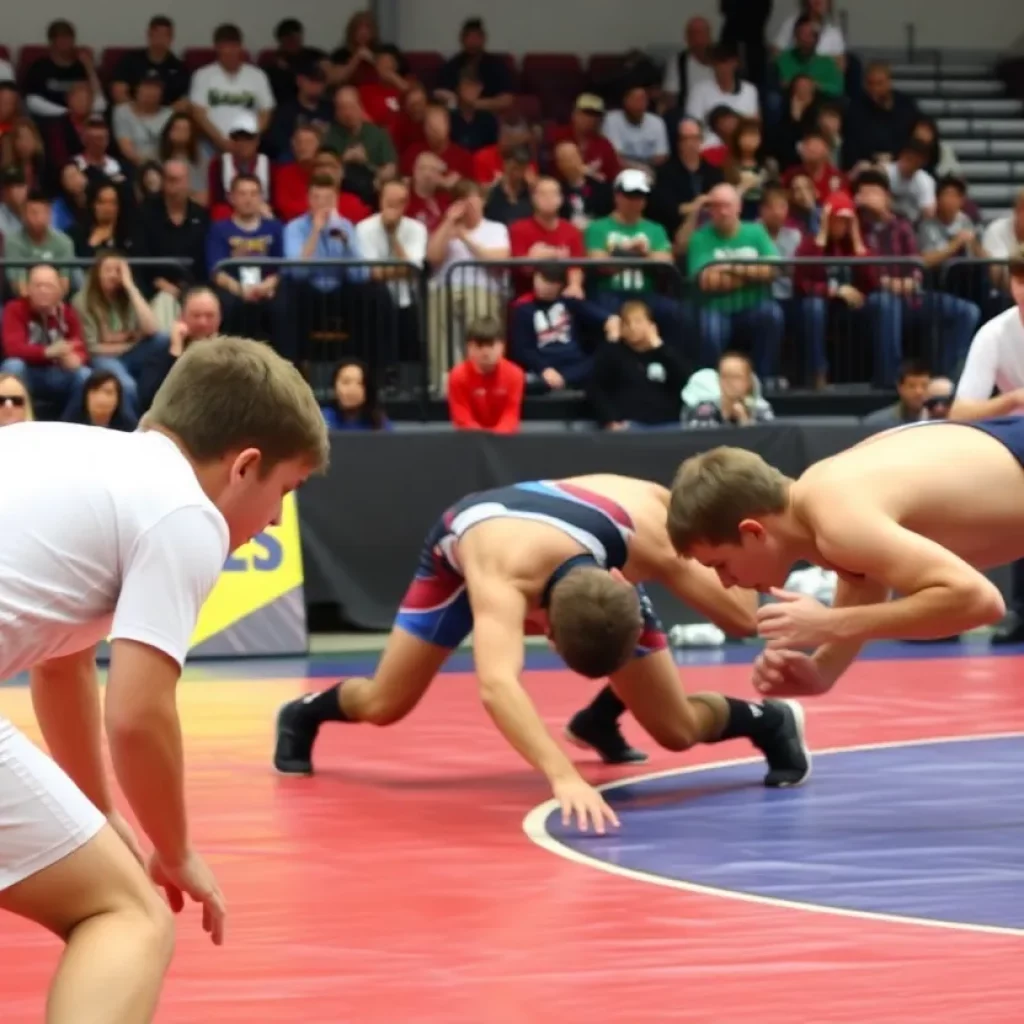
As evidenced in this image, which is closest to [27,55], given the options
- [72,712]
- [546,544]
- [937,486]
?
[546,544]

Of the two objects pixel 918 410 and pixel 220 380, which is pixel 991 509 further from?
pixel 918 410

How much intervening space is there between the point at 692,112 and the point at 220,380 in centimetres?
1296

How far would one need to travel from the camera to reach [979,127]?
1725cm

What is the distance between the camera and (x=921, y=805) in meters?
5.73

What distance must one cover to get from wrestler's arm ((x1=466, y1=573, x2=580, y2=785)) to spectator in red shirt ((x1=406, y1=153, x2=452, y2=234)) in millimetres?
7454

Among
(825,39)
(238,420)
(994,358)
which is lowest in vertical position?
(994,358)

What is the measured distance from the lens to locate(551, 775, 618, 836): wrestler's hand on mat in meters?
5.25

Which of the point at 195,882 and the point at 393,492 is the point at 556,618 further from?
the point at 393,492

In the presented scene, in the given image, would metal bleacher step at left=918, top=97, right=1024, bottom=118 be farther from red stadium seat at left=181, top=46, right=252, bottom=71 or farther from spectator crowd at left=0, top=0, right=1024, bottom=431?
red stadium seat at left=181, top=46, right=252, bottom=71

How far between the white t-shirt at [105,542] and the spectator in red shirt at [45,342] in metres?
8.20

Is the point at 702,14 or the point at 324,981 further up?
the point at 702,14

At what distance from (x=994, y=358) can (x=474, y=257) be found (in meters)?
4.77

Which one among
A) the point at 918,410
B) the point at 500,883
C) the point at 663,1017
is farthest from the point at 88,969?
the point at 918,410

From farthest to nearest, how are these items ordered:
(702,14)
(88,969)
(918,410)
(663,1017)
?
1. (702,14)
2. (918,410)
3. (663,1017)
4. (88,969)
